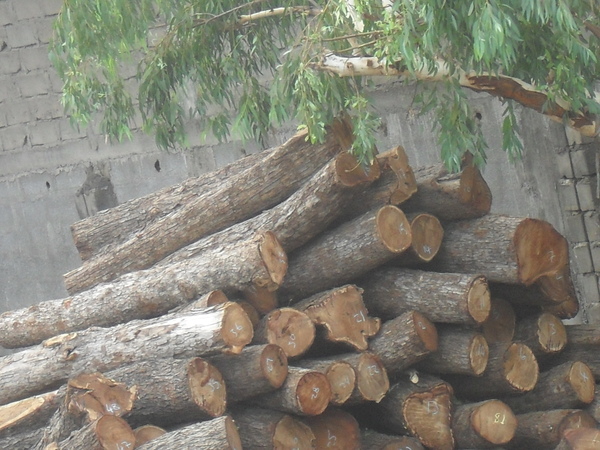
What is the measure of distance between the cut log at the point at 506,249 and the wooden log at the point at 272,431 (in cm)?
143

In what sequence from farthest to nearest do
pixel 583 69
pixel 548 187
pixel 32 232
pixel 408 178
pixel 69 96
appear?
1. pixel 32 232
2. pixel 548 187
3. pixel 69 96
4. pixel 408 178
5. pixel 583 69

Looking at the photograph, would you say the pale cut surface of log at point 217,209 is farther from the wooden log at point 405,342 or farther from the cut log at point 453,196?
the wooden log at point 405,342

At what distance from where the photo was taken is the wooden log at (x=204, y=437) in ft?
14.5

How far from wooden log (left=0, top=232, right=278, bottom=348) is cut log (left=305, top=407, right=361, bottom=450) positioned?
807 millimetres

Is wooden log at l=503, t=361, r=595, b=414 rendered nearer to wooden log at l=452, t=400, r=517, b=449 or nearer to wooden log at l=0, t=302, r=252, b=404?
wooden log at l=452, t=400, r=517, b=449

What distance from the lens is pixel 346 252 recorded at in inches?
215

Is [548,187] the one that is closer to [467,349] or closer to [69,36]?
[467,349]

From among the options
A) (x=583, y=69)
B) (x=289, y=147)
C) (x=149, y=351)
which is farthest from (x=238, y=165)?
(x=583, y=69)

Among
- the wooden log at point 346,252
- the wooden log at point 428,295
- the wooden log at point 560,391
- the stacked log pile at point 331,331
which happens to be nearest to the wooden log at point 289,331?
the stacked log pile at point 331,331

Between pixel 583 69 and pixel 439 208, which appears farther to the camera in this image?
pixel 439 208

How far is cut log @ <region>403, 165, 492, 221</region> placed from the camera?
18.6 feet

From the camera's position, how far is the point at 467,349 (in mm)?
5301

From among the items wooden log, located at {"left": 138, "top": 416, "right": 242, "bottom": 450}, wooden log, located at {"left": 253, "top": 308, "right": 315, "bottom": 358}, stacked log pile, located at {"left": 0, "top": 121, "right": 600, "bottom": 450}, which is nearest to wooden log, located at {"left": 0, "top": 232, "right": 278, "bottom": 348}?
stacked log pile, located at {"left": 0, "top": 121, "right": 600, "bottom": 450}

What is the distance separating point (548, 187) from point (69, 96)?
3.83 m
